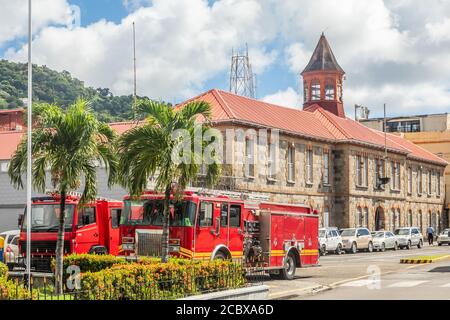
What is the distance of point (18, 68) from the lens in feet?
407

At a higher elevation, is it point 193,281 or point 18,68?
point 18,68

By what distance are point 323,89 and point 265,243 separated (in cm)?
4720

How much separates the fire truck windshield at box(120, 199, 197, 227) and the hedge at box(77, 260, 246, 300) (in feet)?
13.9

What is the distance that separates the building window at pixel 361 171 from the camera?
62.6 m

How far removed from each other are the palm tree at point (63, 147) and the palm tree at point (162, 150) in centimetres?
111

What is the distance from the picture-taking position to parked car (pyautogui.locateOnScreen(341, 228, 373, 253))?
48000 mm

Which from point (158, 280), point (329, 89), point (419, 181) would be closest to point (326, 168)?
point (329, 89)

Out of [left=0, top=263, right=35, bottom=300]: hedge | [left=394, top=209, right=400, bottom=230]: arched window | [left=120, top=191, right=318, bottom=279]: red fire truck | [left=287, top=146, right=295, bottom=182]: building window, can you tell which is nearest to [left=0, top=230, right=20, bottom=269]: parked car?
[left=120, top=191, right=318, bottom=279]: red fire truck

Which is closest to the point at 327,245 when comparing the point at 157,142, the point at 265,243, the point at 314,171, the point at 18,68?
the point at 314,171

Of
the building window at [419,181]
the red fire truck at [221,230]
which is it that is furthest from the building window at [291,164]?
the red fire truck at [221,230]

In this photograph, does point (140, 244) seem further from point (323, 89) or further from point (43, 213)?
point (323, 89)

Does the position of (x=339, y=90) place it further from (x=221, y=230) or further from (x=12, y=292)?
(x=12, y=292)

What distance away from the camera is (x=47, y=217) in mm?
26031
